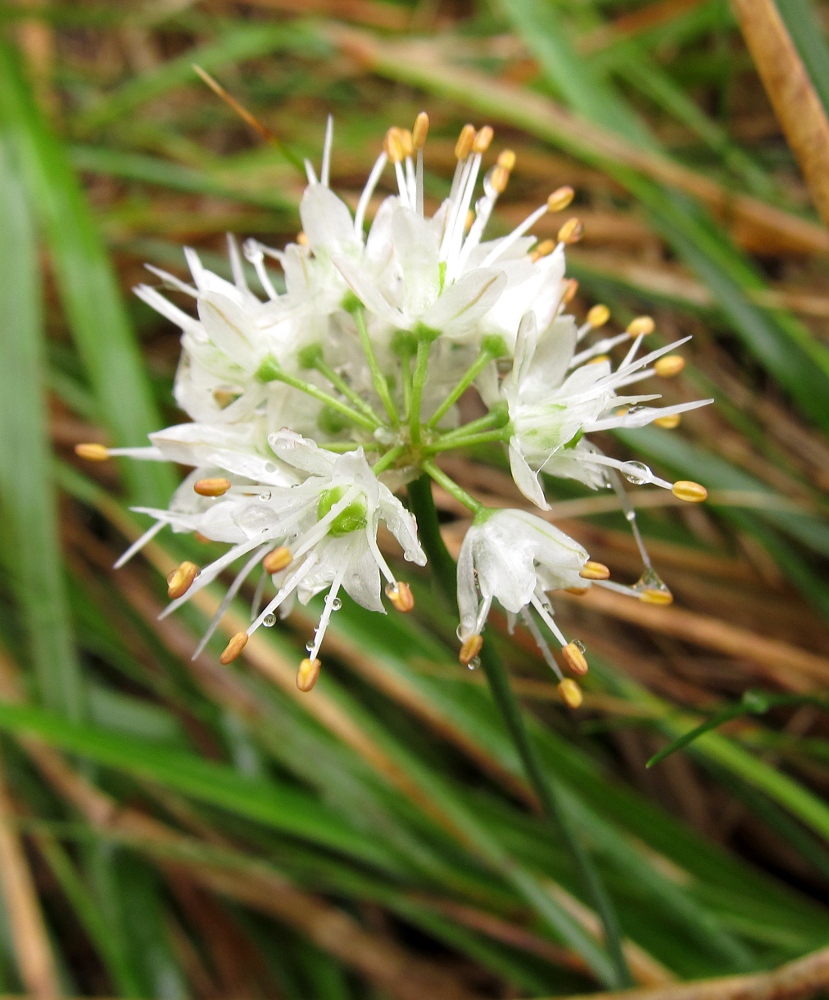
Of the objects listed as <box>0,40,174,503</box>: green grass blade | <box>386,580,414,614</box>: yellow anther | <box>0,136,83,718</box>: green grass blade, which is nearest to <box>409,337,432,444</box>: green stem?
<box>386,580,414,614</box>: yellow anther

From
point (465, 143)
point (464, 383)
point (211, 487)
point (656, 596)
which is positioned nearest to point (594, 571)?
point (656, 596)

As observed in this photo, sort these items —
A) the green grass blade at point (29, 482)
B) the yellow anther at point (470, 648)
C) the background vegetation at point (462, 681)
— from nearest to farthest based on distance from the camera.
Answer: the yellow anther at point (470, 648)
the background vegetation at point (462, 681)
the green grass blade at point (29, 482)

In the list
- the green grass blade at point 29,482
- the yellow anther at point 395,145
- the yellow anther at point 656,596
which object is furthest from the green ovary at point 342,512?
the green grass blade at point 29,482

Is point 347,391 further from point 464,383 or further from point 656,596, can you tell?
point 656,596

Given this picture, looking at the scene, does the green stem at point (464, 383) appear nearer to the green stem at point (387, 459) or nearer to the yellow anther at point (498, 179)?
the green stem at point (387, 459)

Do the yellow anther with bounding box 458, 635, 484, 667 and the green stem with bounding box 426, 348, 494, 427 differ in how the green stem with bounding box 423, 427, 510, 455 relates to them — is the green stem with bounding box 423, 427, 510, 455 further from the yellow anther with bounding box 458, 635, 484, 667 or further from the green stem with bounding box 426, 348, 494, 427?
the yellow anther with bounding box 458, 635, 484, 667

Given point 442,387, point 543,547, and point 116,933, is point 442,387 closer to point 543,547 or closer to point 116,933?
point 543,547

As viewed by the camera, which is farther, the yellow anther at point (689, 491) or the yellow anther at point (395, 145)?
the yellow anther at point (395, 145)

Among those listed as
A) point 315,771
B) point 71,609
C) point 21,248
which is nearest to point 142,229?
point 21,248
